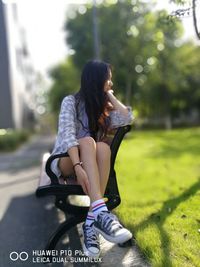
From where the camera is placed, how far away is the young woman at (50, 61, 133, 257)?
286 cm

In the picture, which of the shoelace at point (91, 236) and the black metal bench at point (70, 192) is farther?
the black metal bench at point (70, 192)

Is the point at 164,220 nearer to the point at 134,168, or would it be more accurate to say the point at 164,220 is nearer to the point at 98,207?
the point at 98,207

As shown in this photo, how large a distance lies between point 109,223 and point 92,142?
0.66 m

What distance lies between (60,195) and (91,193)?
0.41 meters

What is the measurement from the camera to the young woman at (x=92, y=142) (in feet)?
9.39

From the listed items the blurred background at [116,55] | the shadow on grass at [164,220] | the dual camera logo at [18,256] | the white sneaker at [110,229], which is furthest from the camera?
the blurred background at [116,55]

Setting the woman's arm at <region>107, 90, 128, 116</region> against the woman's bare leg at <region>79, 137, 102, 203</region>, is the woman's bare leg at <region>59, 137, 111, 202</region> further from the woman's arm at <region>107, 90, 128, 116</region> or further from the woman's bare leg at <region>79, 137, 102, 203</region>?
the woman's arm at <region>107, 90, 128, 116</region>

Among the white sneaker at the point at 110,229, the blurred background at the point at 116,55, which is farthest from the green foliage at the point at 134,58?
the white sneaker at the point at 110,229

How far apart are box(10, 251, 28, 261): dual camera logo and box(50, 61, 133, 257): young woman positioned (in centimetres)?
65

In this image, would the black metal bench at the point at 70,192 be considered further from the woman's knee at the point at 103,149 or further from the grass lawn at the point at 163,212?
the grass lawn at the point at 163,212

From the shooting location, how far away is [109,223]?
2729mm

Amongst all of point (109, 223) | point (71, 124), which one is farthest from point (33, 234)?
point (109, 223)

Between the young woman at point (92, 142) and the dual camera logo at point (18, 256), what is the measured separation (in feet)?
2.12

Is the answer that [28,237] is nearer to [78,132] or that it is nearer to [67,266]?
[67,266]
